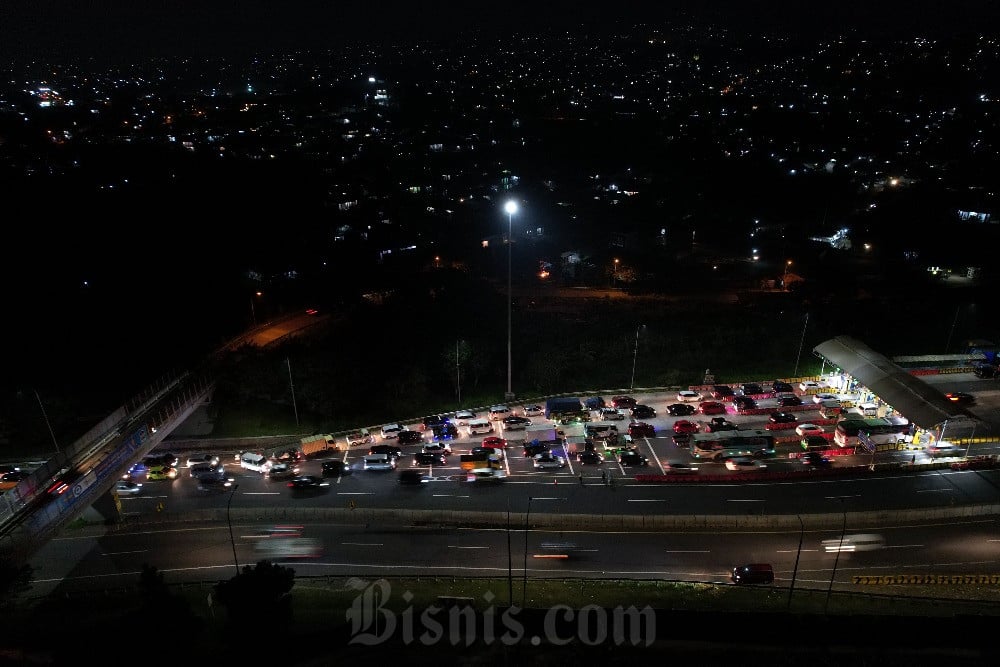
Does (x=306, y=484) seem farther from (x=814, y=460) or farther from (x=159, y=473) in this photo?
(x=814, y=460)

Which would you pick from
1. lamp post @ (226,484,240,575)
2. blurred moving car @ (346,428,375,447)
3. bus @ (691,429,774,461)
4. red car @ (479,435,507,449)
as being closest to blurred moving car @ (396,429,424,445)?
blurred moving car @ (346,428,375,447)

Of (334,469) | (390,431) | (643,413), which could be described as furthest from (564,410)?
(334,469)

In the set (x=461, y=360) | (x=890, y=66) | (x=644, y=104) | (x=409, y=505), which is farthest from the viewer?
(x=890, y=66)

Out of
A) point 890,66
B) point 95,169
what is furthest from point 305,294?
point 890,66

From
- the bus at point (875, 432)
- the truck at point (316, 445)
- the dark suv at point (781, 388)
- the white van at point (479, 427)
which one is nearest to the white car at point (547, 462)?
the white van at point (479, 427)

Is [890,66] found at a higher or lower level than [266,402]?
Result: higher

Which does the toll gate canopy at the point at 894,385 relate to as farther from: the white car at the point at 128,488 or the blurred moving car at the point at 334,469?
the white car at the point at 128,488

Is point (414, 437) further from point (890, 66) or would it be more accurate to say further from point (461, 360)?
point (890, 66)
